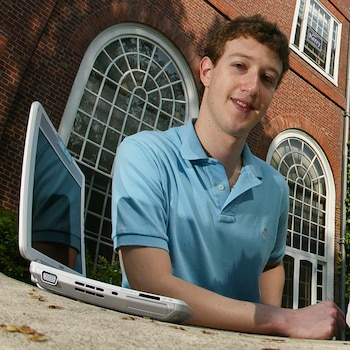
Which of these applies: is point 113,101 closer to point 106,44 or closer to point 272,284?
point 106,44

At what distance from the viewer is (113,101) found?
303 inches

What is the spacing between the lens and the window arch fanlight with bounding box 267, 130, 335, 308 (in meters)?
10.2

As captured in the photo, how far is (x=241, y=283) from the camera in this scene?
1.63 m

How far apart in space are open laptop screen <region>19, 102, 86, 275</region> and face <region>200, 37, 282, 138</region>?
0.65 meters

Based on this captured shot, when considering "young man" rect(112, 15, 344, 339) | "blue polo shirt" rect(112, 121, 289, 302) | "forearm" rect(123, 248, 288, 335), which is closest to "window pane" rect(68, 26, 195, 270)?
"young man" rect(112, 15, 344, 339)

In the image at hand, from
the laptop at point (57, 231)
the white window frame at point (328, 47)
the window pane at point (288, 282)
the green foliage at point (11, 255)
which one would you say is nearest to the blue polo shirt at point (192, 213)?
the laptop at point (57, 231)

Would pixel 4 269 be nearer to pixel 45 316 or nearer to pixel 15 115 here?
pixel 15 115

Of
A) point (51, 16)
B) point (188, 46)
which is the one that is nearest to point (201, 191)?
point (51, 16)

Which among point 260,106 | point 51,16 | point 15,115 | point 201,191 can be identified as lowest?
point 201,191

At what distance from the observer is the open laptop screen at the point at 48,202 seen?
1.47m

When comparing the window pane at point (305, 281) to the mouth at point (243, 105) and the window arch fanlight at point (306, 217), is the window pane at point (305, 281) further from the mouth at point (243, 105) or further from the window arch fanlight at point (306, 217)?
the mouth at point (243, 105)

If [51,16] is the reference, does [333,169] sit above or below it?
above

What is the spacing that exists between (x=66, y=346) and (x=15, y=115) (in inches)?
237

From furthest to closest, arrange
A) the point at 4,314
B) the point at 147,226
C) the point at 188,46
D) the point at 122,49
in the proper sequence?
the point at 188,46 < the point at 122,49 < the point at 147,226 < the point at 4,314
